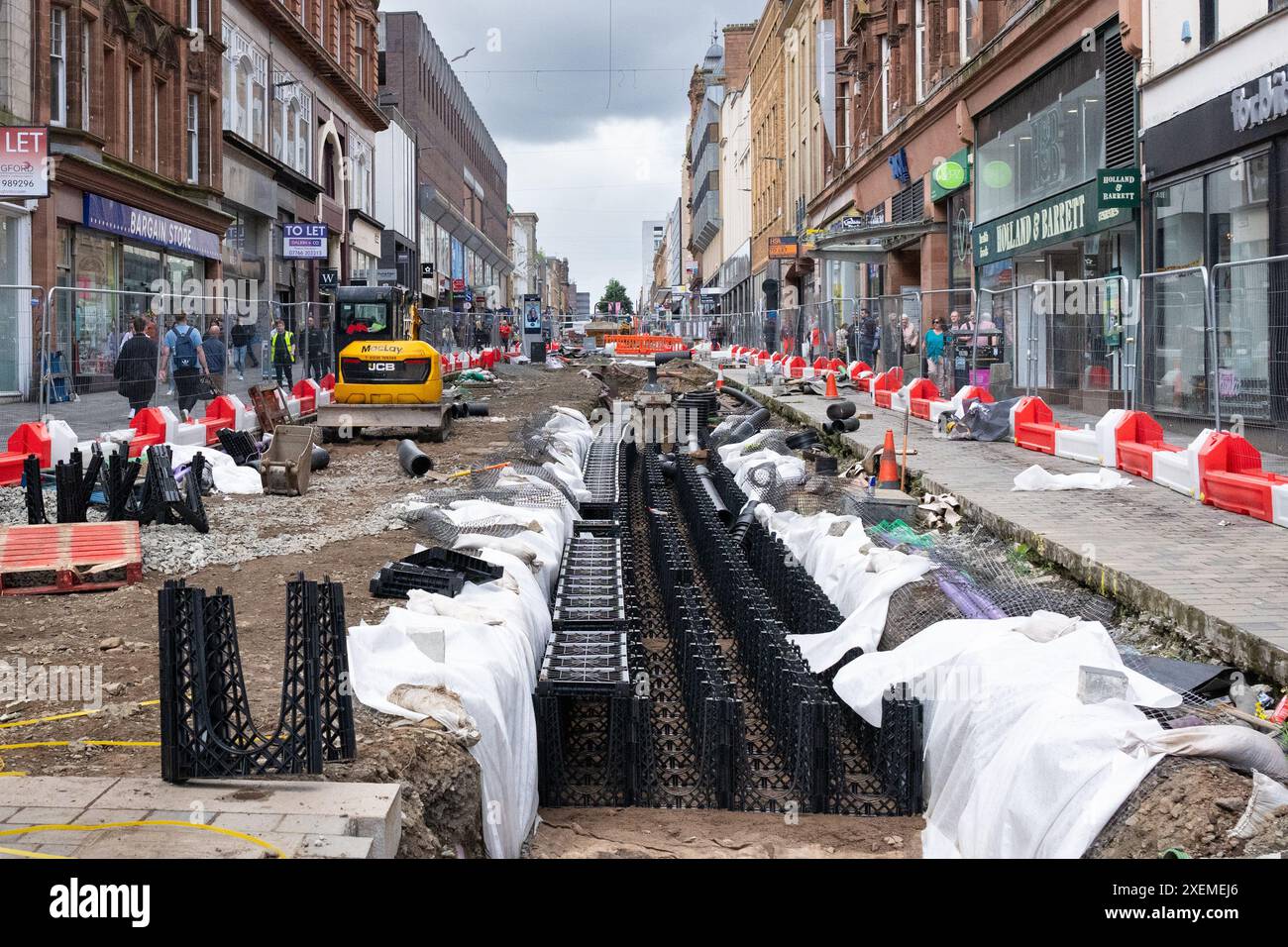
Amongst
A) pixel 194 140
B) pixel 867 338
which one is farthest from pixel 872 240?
pixel 194 140

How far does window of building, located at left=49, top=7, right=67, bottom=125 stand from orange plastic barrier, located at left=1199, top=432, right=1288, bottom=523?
69.7 ft

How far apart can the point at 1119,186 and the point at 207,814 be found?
16837 mm

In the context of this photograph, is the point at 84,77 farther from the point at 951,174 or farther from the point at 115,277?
the point at 951,174

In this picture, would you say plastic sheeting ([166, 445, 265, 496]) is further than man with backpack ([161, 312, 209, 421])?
No

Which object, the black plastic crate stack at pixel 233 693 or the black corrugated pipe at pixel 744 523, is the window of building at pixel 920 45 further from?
the black plastic crate stack at pixel 233 693

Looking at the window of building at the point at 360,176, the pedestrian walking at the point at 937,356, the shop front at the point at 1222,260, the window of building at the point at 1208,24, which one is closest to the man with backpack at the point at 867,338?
the pedestrian walking at the point at 937,356

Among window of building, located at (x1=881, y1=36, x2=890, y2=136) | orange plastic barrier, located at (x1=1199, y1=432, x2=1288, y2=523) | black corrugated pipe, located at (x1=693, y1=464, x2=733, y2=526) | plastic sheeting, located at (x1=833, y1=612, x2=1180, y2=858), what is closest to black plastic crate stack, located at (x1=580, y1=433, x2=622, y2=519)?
black corrugated pipe, located at (x1=693, y1=464, x2=733, y2=526)

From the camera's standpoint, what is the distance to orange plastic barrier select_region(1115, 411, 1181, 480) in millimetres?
12070

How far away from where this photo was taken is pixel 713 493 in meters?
14.8

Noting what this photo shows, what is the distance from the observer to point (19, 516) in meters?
11.1

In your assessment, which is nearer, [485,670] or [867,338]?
[485,670]

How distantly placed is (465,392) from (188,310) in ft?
48.3

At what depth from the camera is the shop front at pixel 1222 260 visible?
10.5 metres

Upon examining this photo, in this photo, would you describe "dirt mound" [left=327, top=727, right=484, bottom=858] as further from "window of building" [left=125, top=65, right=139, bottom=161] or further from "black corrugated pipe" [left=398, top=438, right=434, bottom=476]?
"window of building" [left=125, top=65, right=139, bottom=161]
